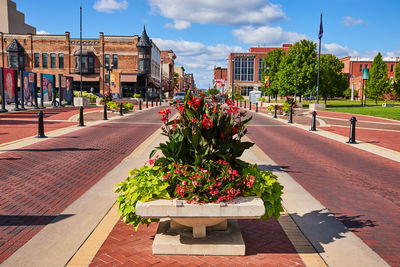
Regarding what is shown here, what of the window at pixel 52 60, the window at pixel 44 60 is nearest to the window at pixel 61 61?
the window at pixel 52 60

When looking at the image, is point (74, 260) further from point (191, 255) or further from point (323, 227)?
point (323, 227)

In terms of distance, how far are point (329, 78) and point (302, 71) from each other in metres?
13.5

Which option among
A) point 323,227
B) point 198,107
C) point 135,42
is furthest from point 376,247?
point 135,42

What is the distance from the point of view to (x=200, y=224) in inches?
A: 162

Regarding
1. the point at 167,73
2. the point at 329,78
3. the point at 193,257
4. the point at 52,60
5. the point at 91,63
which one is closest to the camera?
the point at 193,257

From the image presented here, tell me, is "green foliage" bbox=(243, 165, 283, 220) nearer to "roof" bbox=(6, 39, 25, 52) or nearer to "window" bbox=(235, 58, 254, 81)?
"roof" bbox=(6, 39, 25, 52)

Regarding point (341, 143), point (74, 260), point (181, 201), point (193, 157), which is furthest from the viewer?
point (341, 143)

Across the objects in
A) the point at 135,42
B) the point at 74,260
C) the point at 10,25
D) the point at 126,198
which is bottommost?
the point at 74,260

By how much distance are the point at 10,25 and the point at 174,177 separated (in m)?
100

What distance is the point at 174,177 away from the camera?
13.0 ft

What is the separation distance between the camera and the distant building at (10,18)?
3425 inches

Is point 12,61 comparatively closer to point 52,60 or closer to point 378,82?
point 52,60

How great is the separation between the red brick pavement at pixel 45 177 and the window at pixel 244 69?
116 metres

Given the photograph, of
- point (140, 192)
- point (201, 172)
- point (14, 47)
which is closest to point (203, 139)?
point (201, 172)
